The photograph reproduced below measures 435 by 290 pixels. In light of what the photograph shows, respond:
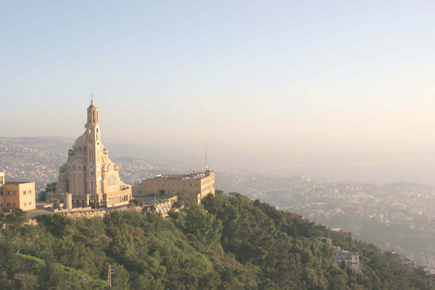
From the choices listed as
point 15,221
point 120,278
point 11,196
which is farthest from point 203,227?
point 15,221

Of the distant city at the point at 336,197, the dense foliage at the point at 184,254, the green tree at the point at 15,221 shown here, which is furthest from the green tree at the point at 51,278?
the distant city at the point at 336,197

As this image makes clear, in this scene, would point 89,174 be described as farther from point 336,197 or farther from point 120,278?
point 336,197

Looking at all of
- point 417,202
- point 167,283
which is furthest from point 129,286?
point 417,202

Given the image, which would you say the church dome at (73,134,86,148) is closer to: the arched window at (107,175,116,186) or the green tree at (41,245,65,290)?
the arched window at (107,175,116,186)

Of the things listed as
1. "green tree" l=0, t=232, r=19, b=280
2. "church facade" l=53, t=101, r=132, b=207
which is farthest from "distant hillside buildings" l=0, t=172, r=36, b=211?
"green tree" l=0, t=232, r=19, b=280

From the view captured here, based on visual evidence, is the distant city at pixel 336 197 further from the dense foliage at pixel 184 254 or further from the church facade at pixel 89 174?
the dense foliage at pixel 184 254

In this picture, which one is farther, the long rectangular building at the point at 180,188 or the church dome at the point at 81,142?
the long rectangular building at the point at 180,188
